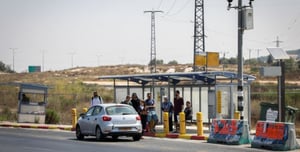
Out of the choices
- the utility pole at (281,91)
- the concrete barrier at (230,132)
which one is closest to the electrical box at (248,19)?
the utility pole at (281,91)

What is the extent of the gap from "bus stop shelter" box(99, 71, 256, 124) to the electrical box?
3.63m

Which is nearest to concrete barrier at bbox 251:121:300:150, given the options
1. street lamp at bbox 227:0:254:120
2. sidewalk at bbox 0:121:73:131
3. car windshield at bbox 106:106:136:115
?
street lamp at bbox 227:0:254:120

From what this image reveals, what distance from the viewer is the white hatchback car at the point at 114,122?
25.5 m

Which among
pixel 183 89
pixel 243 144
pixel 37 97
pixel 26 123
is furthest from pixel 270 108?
pixel 37 97

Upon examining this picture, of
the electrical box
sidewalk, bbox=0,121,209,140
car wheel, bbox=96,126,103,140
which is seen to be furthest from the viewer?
sidewalk, bbox=0,121,209,140

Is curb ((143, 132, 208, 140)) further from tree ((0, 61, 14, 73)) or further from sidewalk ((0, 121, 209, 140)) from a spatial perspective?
tree ((0, 61, 14, 73))

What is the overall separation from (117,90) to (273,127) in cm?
1744

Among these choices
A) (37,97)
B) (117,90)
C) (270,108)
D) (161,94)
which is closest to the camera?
(270,108)

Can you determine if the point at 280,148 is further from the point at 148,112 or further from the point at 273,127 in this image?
the point at 148,112

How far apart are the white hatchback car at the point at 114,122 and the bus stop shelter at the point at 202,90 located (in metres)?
4.93

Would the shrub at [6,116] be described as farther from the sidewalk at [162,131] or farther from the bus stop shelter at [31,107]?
the sidewalk at [162,131]

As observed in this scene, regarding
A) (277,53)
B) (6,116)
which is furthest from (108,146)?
(6,116)

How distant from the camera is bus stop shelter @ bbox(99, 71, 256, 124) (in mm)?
29656

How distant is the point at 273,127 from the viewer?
71.9 feet
